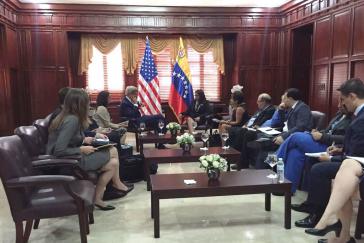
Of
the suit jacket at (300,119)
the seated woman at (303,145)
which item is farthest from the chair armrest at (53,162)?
the suit jacket at (300,119)

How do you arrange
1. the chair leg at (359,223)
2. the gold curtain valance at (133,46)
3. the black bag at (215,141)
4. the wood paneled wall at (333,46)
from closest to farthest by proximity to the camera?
the chair leg at (359,223), the wood paneled wall at (333,46), the black bag at (215,141), the gold curtain valance at (133,46)

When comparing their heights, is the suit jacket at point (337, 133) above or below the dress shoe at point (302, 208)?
above

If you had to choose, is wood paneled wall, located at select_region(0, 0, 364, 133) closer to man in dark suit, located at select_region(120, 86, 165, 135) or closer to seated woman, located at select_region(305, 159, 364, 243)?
man in dark suit, located at select_region(120, 86, 165, 135)

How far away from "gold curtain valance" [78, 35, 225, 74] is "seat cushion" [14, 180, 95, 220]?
554cm

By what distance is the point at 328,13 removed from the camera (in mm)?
5707

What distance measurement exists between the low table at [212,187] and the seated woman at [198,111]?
3.50 meters

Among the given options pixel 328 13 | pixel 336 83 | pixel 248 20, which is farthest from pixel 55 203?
pixel 248 20

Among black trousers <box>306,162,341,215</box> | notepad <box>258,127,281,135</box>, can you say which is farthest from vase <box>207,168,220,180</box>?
notepad <box>258,127,281,135</box>

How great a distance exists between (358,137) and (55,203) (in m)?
2.26

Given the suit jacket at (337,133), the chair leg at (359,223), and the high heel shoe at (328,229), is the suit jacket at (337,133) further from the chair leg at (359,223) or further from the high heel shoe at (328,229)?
the high heel shoe at (328,229)

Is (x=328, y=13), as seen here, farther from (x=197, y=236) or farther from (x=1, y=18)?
(x=1, y=18)

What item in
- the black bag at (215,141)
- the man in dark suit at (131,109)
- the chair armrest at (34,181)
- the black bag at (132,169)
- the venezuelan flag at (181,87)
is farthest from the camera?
the venezuelan flag at (181,87)

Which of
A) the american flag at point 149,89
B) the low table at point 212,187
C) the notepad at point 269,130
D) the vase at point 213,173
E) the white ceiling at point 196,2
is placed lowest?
the low table at point 212,187

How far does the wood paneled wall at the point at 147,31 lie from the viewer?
623 centimetres
